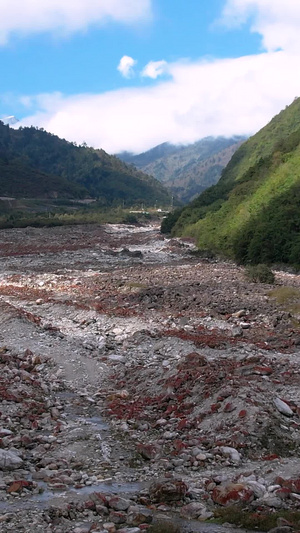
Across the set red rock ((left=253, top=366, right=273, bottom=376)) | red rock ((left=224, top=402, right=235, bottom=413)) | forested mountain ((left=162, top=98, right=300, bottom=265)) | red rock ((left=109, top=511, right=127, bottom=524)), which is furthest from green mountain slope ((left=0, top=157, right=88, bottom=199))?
red rock ((left=109, top=511, right=127, bottom=524))

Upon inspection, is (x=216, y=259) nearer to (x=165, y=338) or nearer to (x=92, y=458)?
(x=165, y=338)

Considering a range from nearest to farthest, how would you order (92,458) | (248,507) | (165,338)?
(248,507) < (92,458) < (165,338)

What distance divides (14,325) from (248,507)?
37.3ft

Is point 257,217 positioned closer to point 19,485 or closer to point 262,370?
point 262,370

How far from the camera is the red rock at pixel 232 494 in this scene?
6.92 metres

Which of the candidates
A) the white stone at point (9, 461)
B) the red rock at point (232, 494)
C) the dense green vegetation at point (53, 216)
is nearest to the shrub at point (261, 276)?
the white stone at point (9, 461)

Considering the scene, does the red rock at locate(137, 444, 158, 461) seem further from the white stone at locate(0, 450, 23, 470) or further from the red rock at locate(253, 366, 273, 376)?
the red rock at locate(253, 366, 273, 376)

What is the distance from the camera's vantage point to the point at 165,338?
15523 millimetres

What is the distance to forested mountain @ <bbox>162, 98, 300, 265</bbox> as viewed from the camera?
33.4m

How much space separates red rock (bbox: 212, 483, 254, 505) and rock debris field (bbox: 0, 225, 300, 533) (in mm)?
16

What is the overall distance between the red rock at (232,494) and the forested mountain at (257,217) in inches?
989

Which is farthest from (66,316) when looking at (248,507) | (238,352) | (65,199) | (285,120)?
(65,199)

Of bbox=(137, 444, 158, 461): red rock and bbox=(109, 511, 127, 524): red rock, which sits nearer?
bbox=(109, 511, 127, 524): red rock

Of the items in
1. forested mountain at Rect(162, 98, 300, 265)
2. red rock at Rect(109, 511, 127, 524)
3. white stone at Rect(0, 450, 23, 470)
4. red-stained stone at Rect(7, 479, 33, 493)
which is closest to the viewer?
red rock at Rect(109, 511, 127, 524)
